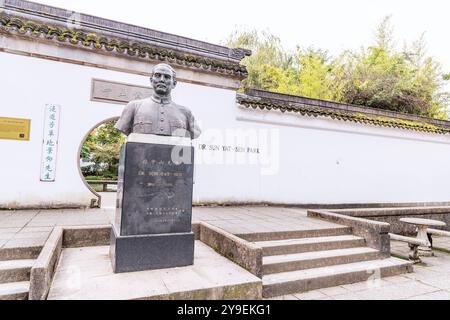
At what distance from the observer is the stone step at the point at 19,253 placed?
3.18 meters

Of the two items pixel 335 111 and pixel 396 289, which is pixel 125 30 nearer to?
pixel 335 111

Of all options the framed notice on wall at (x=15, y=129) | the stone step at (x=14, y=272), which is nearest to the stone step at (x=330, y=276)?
the stone step at (x=14, y=272)

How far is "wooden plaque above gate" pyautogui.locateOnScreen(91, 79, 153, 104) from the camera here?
6582mm

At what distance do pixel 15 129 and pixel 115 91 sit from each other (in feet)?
7.62

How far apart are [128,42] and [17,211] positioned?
4.88m

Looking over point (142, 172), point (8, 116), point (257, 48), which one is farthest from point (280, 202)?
point (257, 48)

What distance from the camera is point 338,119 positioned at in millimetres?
8953

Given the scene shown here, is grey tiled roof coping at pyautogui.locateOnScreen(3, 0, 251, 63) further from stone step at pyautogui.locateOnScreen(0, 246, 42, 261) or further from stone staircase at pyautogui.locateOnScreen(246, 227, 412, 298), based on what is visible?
stone staircase at pyautogui.locateOnScreen(246, 227, 412, 298)

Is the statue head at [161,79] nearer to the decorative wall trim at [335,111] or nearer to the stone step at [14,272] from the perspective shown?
the stone step at [14,272]

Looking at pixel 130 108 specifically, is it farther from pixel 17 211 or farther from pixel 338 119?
pixel 338 119

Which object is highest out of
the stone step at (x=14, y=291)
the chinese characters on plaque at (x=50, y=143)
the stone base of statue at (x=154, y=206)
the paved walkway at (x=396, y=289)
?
the chinese characters on plaque at (x=50, y=143)

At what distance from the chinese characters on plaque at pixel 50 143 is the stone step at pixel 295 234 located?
4.76m

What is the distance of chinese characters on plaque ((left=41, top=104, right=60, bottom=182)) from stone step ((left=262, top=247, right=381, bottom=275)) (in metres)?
5.29

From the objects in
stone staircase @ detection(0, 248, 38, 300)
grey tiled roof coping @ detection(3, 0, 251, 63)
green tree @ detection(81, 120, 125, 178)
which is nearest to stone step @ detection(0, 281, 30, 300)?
stone staircase @ detection(0, 248, 38, 300)
